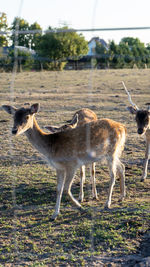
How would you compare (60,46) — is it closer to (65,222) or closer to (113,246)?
(65,222)

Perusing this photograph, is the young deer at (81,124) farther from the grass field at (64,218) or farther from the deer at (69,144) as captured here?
the deer at (69,144)

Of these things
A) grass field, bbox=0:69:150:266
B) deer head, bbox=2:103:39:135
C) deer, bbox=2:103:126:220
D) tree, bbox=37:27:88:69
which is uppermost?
tree, bbox=37:27:88:69

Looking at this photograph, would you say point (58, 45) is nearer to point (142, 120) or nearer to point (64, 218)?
point (142, 120)

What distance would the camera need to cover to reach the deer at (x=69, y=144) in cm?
473

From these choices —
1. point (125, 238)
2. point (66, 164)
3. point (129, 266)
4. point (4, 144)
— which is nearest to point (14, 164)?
point (4, 144)

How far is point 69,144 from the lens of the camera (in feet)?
15.6

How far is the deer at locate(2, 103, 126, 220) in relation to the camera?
15.5 feet

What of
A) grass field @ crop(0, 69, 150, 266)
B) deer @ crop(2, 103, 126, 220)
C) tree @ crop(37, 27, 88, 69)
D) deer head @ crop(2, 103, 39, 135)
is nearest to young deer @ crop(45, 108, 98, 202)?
grass field @ crop(0, 69, 150, 266)

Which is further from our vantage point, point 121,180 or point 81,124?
point 81,124

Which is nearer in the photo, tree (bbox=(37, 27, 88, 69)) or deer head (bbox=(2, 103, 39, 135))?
deer head (bbox=(2, 103, 39, 135))

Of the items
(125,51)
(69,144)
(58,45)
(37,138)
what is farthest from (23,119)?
(125,51)

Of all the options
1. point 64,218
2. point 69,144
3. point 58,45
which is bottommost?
point 64,218

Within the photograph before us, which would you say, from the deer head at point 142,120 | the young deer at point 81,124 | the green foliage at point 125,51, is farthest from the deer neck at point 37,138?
the deer head at point 142,120

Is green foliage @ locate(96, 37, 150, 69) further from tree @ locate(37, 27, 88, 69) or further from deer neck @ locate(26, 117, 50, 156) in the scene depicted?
deer neck @ locate(26, 117, 50, 156)
